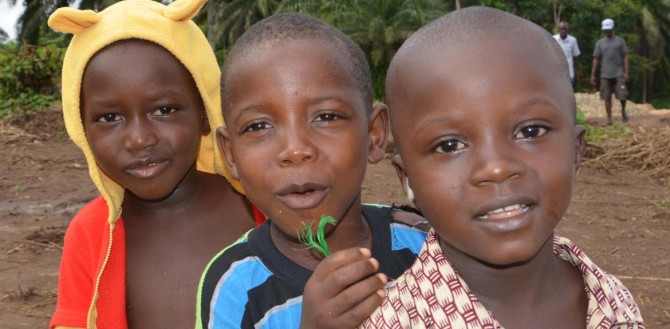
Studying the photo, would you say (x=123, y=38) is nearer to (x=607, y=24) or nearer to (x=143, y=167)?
(x=143, y=167)

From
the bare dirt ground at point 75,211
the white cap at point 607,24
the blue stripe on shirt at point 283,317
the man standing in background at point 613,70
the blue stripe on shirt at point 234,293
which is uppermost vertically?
the blue stripe on shirt at point 234,293

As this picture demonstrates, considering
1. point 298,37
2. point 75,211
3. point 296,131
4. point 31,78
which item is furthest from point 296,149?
point 31,78

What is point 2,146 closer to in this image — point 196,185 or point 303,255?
point 196,185

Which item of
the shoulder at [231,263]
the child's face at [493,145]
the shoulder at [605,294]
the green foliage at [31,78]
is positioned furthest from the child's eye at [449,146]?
the green foliage at [31,78]

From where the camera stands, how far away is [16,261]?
621 centimetres

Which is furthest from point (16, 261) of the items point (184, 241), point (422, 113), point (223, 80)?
point (422, 113)

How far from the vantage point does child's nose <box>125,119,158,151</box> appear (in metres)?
2.52

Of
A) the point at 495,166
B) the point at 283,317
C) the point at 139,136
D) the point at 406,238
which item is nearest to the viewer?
the point at 495,166

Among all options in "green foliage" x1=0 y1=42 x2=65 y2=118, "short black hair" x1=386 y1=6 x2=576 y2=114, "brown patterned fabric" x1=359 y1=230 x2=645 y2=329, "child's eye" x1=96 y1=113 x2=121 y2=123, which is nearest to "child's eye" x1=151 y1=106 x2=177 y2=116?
"child's eye" x1=96 y1=113 x2=121 y2=123

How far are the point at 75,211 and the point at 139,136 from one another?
569 centimetres

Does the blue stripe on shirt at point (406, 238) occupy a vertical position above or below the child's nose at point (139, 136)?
below

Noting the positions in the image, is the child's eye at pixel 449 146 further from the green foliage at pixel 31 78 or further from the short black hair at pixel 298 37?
the green foliage at pixel 31 78

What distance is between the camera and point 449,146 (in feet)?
5.22

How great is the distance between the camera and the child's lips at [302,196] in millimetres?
1968
